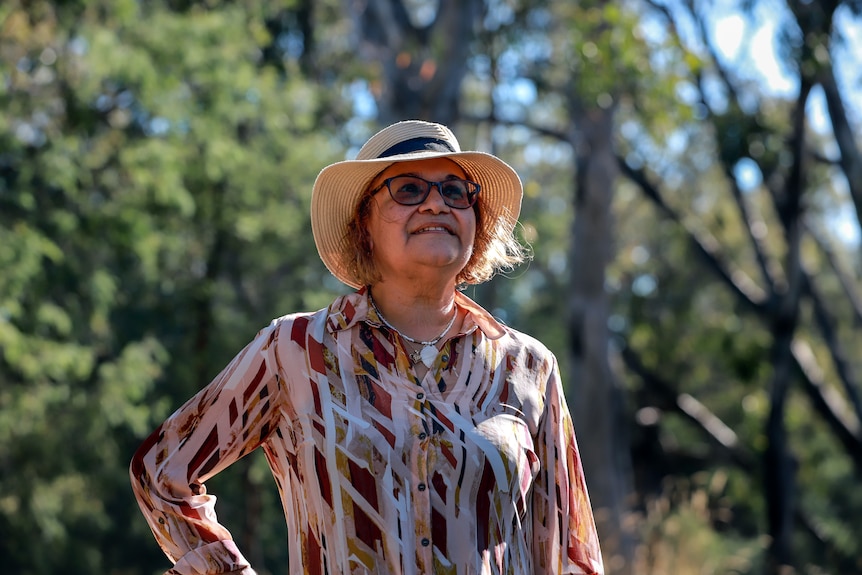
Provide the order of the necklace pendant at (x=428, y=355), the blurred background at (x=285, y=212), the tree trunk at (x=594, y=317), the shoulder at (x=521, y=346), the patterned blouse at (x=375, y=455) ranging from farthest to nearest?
the tree trunk at (x=594, y=317) → the blurred background at (x=285, y=212) → the shoulder at (x=521, y=346) → the necklace pendant at (x=428, y=355) → the patterned blouse at (x=375, y=455)

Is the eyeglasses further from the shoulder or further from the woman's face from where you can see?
the shoulder

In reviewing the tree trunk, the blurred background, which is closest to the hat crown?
the blurred background

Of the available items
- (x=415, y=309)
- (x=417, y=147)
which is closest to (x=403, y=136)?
(x=417, y=147)

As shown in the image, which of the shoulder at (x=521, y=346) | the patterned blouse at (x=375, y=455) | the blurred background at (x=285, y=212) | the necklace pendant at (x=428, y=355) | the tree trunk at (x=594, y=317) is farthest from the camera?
the tree trunk at (x=594, y=317)

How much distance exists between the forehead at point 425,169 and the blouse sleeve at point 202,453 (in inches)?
18.0

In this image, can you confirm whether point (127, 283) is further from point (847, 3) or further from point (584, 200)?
point (847, 3)

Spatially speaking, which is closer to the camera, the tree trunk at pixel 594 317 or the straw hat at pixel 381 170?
the straw hat at pixel 381 170

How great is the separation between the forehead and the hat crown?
0.13 feet

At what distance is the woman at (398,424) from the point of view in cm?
273

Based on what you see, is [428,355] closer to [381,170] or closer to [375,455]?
[375,455]

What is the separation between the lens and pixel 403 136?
9.84 ft

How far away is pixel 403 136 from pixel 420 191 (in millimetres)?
133

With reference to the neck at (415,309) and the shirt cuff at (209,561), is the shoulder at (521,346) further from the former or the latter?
the shirt cuff at (209,561)

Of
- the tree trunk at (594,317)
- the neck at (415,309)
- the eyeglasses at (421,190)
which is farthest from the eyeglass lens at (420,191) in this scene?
the tree trunk at (594,317)
